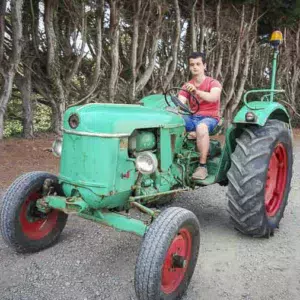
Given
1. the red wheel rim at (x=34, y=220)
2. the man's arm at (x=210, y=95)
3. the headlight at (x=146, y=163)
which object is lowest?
the red wheel rim at (x=34, y=220)

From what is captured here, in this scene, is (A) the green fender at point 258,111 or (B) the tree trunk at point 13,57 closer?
(A) the green fender at point 258,111

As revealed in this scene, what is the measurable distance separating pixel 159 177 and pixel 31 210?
109 cm

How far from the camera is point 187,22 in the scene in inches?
363

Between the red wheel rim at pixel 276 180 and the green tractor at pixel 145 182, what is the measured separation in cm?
7

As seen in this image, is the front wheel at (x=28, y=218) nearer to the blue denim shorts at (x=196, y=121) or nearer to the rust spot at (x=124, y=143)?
the rust spot at (x=124, y=143)

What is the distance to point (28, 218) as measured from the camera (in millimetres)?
3094

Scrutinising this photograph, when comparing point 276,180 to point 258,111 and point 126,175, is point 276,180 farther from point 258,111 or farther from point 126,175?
point 126,175

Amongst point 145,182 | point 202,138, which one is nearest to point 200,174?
point 202,138

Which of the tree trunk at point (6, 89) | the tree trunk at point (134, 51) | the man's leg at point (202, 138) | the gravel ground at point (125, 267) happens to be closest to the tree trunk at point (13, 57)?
→ the tree trunk at point (6, 89)

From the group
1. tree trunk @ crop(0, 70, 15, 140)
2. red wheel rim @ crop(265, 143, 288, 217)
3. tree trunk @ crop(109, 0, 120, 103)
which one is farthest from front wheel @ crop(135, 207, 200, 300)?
tree trunk @ crop(109, 0, 120, 103)

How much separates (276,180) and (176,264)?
77.7 inches

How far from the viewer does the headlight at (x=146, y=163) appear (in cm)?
272

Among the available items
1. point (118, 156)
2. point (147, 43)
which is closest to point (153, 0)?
point (147, 43)

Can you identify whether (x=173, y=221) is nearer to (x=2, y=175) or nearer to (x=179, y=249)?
(x=179, y=249)
